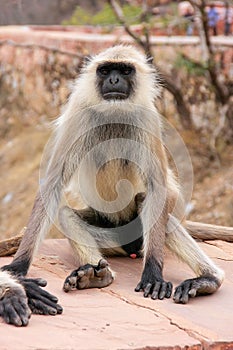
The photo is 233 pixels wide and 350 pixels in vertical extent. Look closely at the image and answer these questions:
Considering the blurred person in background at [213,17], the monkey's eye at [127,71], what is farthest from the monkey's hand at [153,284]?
the blurred person in background at [213,17]

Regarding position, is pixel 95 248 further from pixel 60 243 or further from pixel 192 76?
pixel 192 76

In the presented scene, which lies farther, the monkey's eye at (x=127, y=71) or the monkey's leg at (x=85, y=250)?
the monkey's eye at (x=127, y=71)

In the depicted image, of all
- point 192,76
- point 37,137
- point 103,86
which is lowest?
point 37,137

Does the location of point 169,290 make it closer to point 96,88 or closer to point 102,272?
point 102,272

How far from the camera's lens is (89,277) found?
4.84m

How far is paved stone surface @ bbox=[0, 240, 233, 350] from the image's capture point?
381 centimetres

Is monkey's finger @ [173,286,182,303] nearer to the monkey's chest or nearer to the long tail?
the monkey's chest

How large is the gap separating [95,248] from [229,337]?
1421 mm

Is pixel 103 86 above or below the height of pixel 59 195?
above

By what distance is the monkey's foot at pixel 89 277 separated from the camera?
475 centimetres

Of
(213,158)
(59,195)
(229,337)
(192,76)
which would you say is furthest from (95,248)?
(192,76)

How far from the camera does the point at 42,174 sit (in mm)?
5719

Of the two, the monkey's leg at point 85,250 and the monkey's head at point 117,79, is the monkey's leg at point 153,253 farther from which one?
the monkey's head at point 117,79

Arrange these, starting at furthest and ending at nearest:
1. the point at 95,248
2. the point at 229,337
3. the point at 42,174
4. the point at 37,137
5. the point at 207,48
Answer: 1. the point at 37,137
2. the point at 207,48
3. the point at 42,174
4. the point at 95,248
5. the point at 229,337
